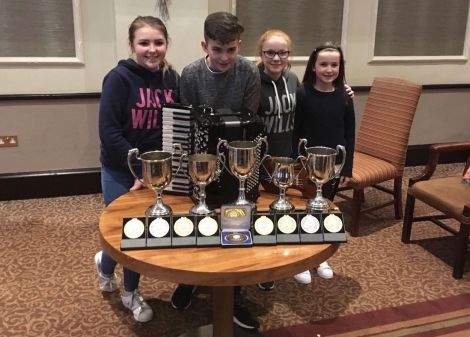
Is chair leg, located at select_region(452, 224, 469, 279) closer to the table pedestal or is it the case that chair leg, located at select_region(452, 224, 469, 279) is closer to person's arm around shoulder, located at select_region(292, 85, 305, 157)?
person's arm around shoulder, located at select_region(292, 85, 305, 157)

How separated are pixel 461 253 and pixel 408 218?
0.44 m

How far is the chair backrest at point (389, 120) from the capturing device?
11.0ft

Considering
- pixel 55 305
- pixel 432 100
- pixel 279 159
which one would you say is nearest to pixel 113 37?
pixel 55 305

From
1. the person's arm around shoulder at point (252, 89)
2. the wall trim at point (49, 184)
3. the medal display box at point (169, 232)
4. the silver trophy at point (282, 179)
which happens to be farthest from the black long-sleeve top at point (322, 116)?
the wall trim at point (49, 184)

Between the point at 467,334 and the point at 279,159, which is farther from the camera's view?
the point at 467,334

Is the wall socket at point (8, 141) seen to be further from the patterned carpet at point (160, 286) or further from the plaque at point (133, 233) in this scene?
the plaque at point (133, 233)

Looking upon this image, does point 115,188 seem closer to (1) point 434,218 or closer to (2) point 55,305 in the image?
(2) point 55,305

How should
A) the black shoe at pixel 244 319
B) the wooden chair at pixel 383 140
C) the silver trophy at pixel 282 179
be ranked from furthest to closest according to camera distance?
the wooden chair at pixel 383 140 → the black shoe at pixel 244 319 → the silver trophy at pixel 282 179

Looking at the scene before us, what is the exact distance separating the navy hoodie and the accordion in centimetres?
25

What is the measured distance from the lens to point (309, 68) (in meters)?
2.50

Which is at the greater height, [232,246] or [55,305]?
[232,246]

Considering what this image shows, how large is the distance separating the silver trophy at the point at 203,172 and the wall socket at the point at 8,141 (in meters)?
2.34

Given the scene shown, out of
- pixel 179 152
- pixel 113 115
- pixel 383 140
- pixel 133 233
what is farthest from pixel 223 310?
pixel 383 140

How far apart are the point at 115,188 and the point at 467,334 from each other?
1.70m
